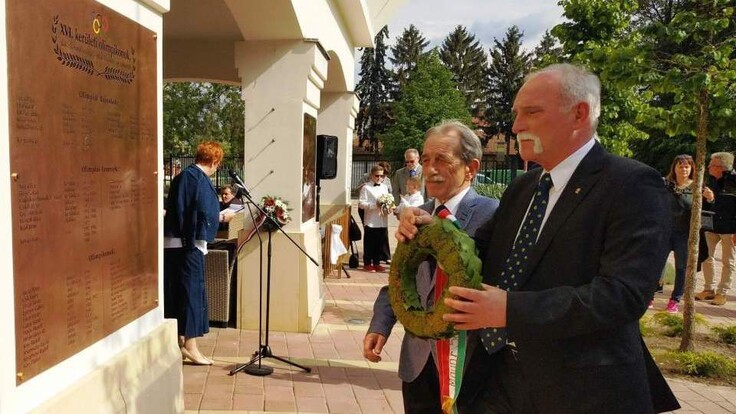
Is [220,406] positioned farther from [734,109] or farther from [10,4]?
[734,109]

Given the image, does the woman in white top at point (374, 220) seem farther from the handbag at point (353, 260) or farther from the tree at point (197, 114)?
the tree at point (197, 114)

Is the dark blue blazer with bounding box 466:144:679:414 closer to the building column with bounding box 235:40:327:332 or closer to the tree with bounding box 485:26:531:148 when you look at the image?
the building column with bounding box 235:40:327:332

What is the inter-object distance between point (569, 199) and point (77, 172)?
1.77m

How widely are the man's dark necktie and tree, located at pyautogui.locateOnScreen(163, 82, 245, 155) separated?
2449cm

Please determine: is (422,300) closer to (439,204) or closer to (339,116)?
(439,204)

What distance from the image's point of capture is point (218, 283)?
642cm

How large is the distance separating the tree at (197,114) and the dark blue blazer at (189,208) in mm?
21119

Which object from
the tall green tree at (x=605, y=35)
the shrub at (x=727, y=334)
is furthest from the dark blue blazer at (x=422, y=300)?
the tall green tree at (x=605, y=35)

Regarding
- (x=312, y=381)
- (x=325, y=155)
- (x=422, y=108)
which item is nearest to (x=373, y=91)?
(x=422, y=108)

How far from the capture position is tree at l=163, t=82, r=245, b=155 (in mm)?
25844

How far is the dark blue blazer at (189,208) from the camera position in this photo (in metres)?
5.09

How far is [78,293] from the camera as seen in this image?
2.36 metres

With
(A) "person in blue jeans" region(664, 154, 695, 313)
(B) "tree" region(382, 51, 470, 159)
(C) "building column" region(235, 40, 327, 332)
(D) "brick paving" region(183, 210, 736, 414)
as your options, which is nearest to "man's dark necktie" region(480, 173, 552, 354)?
(D) "brick paving" region(183, 210, 736, 414)

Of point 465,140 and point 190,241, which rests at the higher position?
point 465,140
